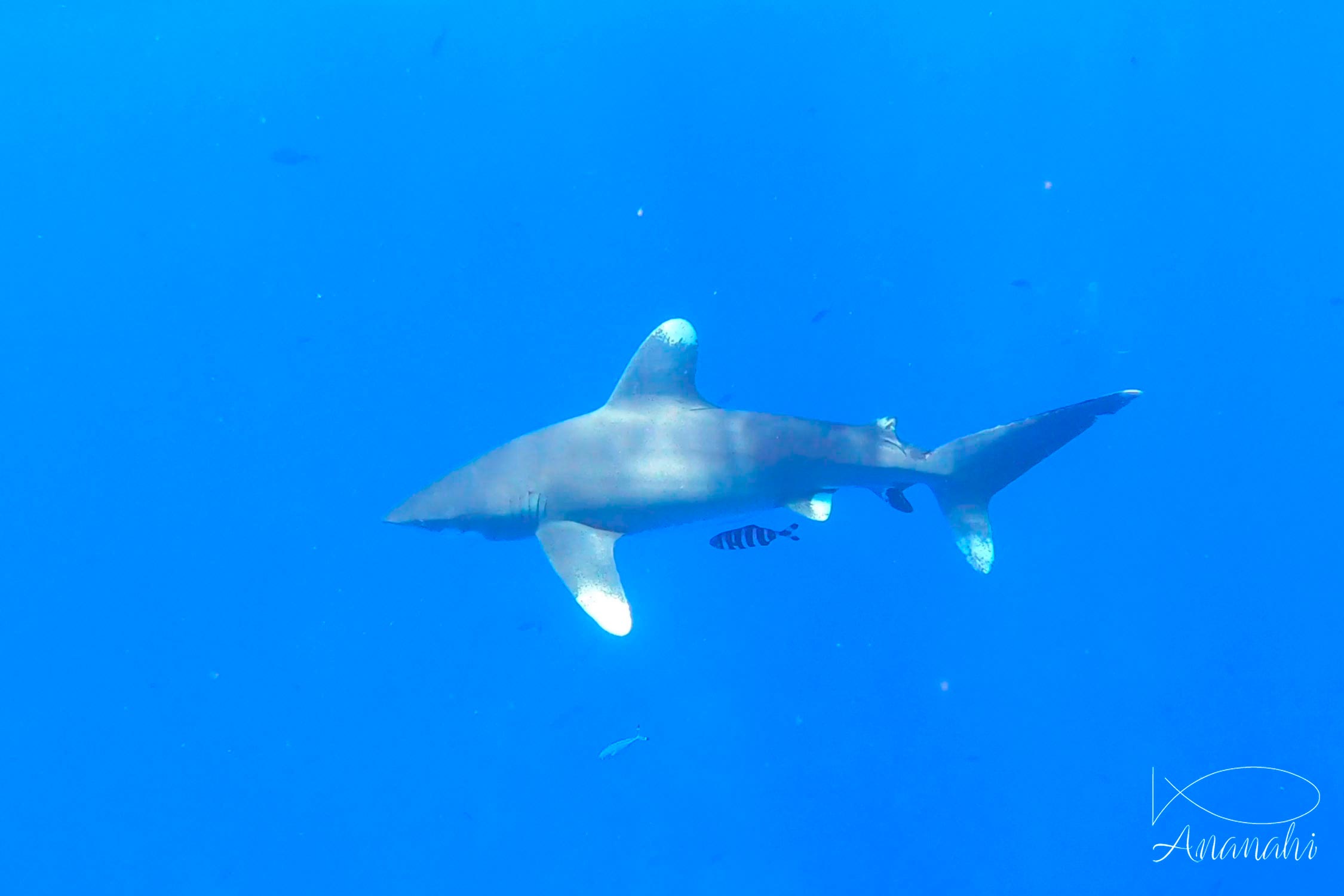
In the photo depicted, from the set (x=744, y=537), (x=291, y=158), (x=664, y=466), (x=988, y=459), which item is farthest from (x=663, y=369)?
(x=291, y=158)

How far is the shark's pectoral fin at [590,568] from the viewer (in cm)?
459

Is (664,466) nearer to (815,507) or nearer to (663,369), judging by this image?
(663,369)

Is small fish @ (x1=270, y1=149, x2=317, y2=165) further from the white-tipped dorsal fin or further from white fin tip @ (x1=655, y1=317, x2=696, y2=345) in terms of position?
the white-tipped dorsal fin

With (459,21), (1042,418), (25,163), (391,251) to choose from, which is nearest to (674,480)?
(1042,418)

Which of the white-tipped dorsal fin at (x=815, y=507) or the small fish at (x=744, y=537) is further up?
the white-tipped dorsal fin at (x=815, y=507)

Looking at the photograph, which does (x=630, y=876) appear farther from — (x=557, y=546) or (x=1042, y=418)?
(x=1042, y=418)

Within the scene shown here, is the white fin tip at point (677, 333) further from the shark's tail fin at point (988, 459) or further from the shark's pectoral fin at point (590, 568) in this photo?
the shark's tail fin at point (988, 459)

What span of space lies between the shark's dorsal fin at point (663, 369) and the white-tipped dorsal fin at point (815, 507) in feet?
2.96

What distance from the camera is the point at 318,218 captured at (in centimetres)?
725

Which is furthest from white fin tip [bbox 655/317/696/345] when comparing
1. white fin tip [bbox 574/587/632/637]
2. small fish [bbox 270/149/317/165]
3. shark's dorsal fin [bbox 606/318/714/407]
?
small fish [bbox 270/149/317/165]

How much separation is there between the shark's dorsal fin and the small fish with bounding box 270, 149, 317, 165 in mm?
4440

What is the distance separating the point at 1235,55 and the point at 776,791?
343 inches

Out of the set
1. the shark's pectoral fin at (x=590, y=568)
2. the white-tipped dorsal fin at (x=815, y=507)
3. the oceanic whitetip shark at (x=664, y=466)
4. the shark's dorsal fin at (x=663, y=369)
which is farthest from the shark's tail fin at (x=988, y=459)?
the shark's pectoral fin at (x=590, y=568)

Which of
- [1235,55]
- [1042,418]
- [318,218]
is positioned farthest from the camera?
[1235,55]
